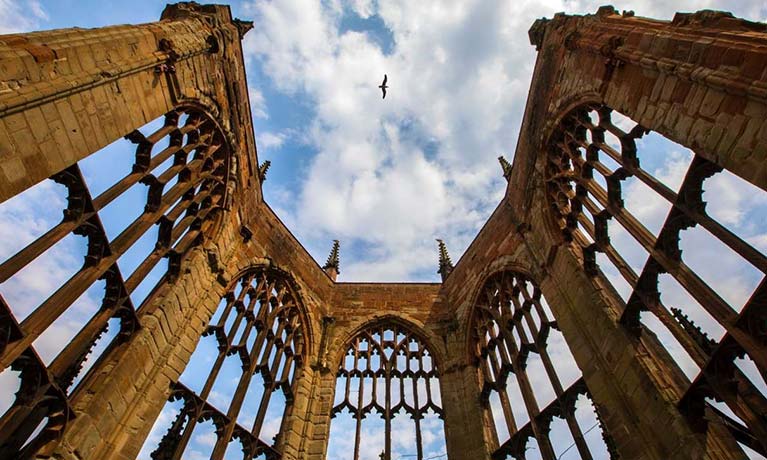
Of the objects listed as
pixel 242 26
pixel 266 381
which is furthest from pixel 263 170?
pixel 266 381

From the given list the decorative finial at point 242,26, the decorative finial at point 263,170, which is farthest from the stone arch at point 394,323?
the decorative finial at point 242,26

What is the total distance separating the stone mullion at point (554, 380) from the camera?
23.7ft

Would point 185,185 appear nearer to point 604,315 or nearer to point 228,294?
point 228,294

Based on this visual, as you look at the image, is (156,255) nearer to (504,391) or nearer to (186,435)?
(186,435)

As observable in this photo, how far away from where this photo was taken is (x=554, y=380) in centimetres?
835

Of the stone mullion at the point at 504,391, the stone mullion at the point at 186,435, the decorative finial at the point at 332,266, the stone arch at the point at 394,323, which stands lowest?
the stone mullion at the point at 186,435

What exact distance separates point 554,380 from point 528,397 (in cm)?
79

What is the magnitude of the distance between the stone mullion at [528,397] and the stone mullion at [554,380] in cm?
65

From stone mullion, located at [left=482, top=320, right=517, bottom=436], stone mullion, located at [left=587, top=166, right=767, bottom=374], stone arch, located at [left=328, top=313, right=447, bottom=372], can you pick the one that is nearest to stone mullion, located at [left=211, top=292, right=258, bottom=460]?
stone arch, located at [left=328, top=313, right=447, bottom=372]

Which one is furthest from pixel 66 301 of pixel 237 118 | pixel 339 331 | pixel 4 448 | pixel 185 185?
pixel 339 331

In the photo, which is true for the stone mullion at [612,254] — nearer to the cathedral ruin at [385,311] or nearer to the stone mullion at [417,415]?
the cathedral ruin at [385,311]

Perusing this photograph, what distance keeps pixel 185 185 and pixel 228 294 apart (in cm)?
273

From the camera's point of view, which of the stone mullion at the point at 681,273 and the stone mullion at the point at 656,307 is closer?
the stone mullion at the point at 681,273

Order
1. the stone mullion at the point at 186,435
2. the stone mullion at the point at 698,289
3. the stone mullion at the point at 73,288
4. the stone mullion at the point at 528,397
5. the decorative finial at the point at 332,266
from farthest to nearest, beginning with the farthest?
the decorative finial at the point at 332,266, the stone mullion at the point at 528,397, the stone mullion at the point at 186,435, the stone mullion at the point at 73,288, the stone mullion at the point at 698,289
